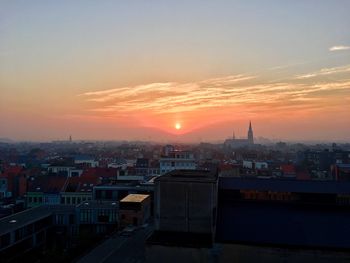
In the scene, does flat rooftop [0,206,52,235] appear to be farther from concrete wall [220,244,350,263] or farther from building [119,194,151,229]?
concrete wall [220,244,350,263]

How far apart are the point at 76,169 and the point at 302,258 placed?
223 feet

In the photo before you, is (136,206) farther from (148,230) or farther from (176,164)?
(176,164)

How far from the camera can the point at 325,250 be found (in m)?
20.1

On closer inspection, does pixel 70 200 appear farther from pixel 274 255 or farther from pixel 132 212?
pixel 274 255

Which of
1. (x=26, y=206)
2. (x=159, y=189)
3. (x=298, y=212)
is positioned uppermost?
(x=159, y=189)

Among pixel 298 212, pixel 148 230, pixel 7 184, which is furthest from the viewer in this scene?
pixel 7 184

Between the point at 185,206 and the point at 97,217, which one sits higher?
the point at 185,206

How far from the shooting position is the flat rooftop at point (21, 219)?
35.6m

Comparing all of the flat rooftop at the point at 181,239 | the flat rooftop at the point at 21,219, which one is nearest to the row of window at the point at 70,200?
the flat rooftop at the point at 21,219

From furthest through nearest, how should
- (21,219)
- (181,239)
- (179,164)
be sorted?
(179,164) < (21,219) < (181,239)

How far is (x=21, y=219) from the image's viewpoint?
39250 mm

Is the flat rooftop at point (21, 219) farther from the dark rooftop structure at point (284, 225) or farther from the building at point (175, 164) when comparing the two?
the building at point (175, 164)

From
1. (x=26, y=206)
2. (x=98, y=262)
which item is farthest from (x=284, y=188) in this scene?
(x=26, y=206)

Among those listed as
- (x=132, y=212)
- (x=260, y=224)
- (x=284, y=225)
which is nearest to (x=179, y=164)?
(x=132, y=212)
